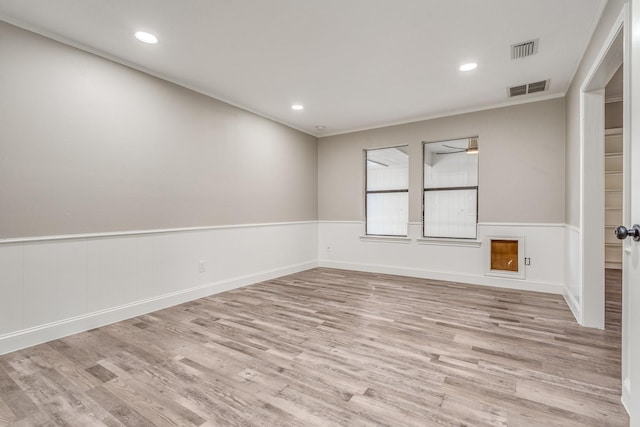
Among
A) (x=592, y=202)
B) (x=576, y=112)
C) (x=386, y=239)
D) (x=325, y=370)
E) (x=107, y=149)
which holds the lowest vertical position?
(x=325, y=370)

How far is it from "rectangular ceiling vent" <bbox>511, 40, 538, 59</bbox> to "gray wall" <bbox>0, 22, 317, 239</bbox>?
3.18 metres

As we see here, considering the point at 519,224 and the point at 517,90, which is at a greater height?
the point at 517,90

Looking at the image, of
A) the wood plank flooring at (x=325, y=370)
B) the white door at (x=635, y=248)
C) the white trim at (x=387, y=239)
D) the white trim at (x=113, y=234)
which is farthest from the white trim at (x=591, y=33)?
the white trim at (x=113, y=234)

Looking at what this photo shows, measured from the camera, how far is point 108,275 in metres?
2.86

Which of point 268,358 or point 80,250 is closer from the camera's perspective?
point 268,358

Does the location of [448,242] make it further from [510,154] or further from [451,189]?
[510,154]

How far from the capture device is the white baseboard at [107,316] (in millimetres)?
2330

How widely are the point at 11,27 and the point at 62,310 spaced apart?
7.28ft

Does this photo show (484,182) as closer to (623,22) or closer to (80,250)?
(623,22)

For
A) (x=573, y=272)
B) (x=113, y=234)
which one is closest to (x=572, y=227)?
(x=573, y=272)

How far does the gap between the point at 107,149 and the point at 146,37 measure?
41.4 inches

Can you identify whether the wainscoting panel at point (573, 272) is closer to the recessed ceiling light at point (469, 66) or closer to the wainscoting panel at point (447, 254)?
the wainscoting panel at point (447, 254)

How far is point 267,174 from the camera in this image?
4.68 m


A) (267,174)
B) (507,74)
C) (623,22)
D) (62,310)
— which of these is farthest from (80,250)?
(507,74)
